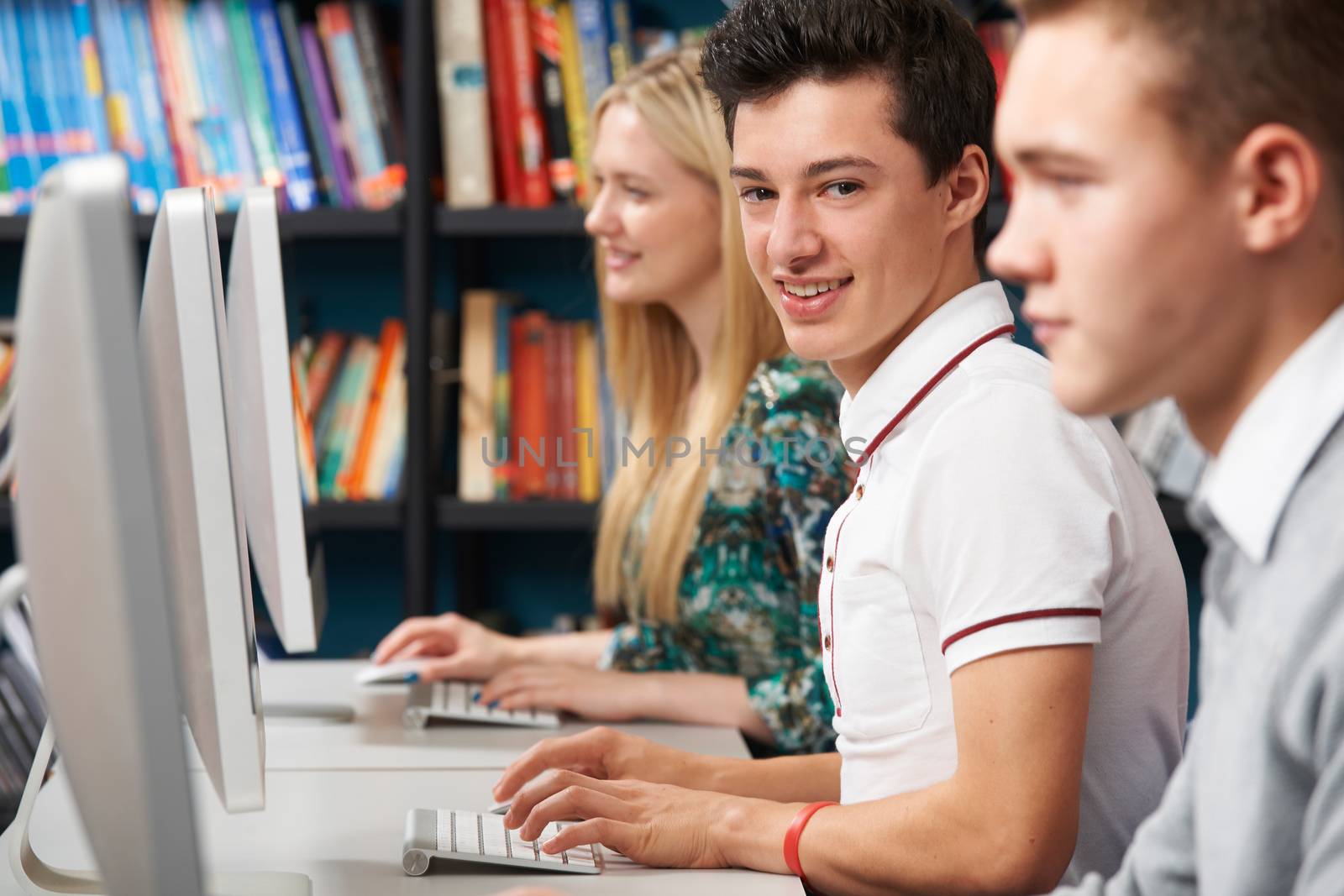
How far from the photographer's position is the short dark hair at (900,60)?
3.54 ft

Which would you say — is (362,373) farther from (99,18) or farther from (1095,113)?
(1095,113)

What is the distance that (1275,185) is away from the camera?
2.02ft

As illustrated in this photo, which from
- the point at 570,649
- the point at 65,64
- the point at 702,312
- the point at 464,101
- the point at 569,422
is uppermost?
the point at 65,64

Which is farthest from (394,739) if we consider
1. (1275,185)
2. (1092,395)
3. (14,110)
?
(14,110)

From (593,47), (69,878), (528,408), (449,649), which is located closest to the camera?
(69,878)

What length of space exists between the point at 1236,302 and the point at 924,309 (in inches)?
18.6

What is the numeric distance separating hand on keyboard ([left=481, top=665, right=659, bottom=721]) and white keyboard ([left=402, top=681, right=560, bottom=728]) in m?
0.01

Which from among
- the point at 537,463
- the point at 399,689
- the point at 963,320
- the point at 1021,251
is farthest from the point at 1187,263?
the point at 537,463

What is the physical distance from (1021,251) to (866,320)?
41 centimetres

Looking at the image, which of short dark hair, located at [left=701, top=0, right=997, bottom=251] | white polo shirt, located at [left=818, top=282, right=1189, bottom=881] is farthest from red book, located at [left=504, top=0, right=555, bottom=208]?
white polo shirt, located at [left=818, top=282, right=1189, bottom=881]

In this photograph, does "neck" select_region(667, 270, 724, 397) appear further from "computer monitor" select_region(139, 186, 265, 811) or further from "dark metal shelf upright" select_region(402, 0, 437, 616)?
"computer monitor" select_region(139, 186, 265, 811)

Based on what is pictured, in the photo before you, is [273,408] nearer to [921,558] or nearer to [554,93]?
[921,558]

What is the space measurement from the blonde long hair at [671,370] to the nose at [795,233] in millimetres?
Result: 458

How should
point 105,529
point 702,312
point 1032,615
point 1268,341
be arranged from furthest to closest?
point 702,312 < point 1032,615 < point 1268,341 < point 105,529
